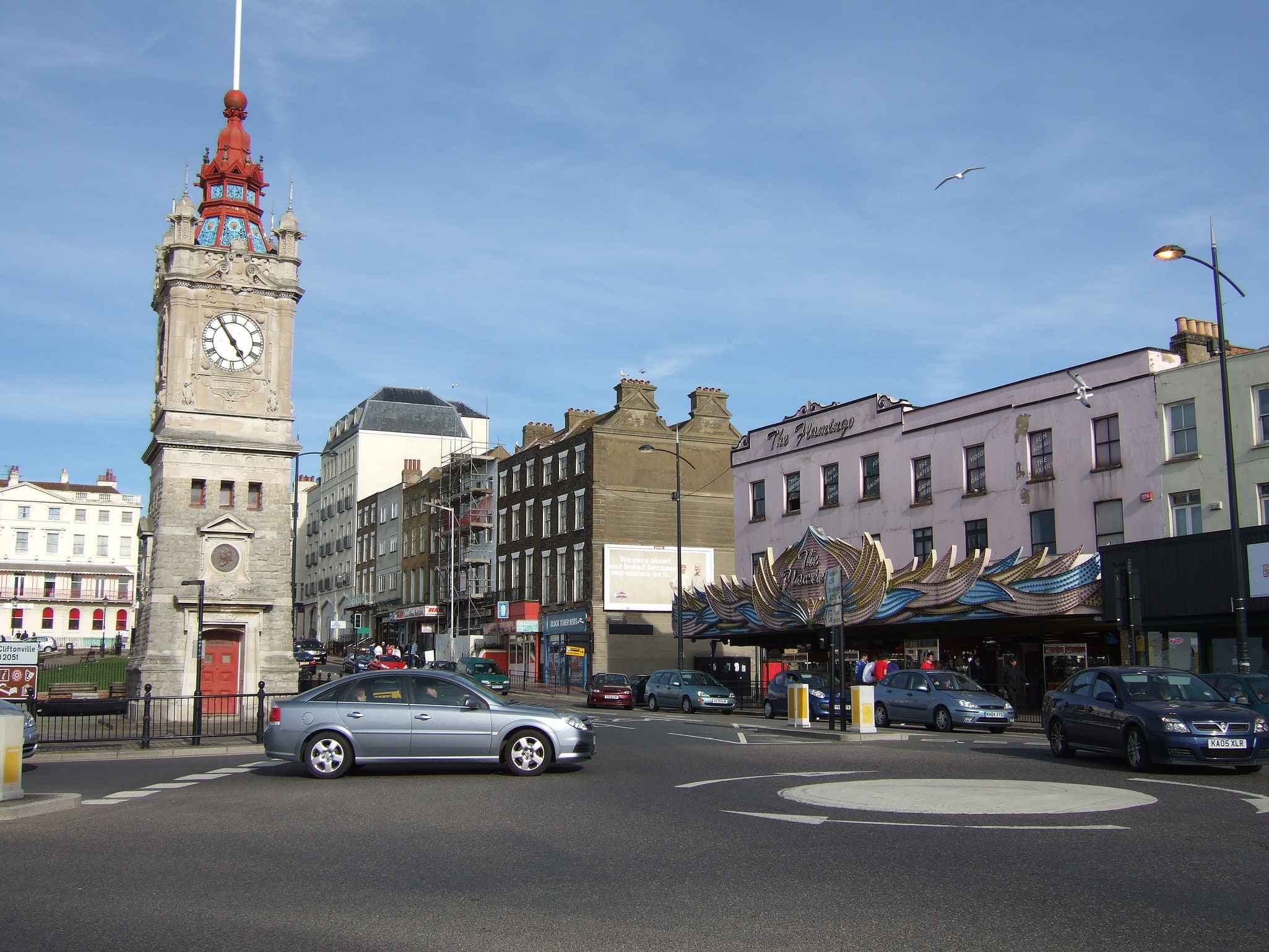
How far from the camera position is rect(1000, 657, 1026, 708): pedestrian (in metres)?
33.2

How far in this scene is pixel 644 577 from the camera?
5847 cm

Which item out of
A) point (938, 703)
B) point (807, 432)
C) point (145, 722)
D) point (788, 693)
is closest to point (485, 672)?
point (807, 432)

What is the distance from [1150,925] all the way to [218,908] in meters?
5.93

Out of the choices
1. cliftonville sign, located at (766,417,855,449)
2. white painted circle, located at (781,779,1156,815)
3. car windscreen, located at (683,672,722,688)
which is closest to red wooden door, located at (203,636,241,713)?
car windscreen, located at (683,672,722,688)

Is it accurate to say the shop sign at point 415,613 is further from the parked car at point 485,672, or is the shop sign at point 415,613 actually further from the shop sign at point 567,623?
the parked car at point 485,672

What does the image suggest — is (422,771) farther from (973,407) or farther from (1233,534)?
(973,407)

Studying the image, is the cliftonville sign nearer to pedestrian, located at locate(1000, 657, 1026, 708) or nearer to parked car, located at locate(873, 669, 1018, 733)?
pedestrian, located at locate(1000, 657, 1026, 708)

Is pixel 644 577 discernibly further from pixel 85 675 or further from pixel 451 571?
pixel 85 675

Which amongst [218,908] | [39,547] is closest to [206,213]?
[218,908]

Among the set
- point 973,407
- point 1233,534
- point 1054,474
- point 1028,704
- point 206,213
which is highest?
point 206,213

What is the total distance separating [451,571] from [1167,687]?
5810 centimetres

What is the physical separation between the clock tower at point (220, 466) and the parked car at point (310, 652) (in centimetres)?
2118

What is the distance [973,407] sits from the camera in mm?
36969

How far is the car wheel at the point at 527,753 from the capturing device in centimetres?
1595
